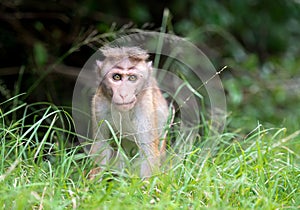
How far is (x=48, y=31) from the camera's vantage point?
244 inches

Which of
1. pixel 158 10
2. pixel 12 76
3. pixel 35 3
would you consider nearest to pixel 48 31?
pixel 35 3

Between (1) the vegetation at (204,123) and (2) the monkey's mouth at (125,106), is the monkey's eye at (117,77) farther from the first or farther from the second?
(1) the vegetation at (204,123)

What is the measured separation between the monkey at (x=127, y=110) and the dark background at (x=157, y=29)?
1099mm

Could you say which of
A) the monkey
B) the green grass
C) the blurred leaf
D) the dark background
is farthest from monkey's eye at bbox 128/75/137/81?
the blurred leaf

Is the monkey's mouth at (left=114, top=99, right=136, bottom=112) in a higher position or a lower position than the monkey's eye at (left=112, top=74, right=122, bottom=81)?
lower

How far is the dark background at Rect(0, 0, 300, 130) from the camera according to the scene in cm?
570

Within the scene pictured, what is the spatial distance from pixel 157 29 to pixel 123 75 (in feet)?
6.93

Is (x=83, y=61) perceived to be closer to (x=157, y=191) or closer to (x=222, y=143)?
(x=222, y=143)

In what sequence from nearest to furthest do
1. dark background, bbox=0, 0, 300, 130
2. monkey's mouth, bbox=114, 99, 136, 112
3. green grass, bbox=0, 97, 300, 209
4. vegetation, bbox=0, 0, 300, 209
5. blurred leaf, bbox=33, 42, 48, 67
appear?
green grass, bbox=0, 97, 300, 209, vegetation, bbox=0, 0, 300, 209, monkey's mouth, bbox=114, 99, 136, 112, blurred leaf, bbox=33, 42, 48, 67, dark background, bbox=0, 0, 300, 130

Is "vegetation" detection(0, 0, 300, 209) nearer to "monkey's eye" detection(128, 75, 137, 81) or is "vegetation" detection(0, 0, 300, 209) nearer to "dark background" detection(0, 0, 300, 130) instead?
"dark background" detection(0, 0, 300, 130)

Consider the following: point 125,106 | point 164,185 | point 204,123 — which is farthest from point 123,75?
point 204,123

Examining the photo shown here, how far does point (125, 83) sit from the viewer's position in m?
3.89

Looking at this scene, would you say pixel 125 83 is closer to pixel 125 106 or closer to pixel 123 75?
pixel 123 75

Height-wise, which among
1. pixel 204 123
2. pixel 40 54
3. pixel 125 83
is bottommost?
pixel 204 123
